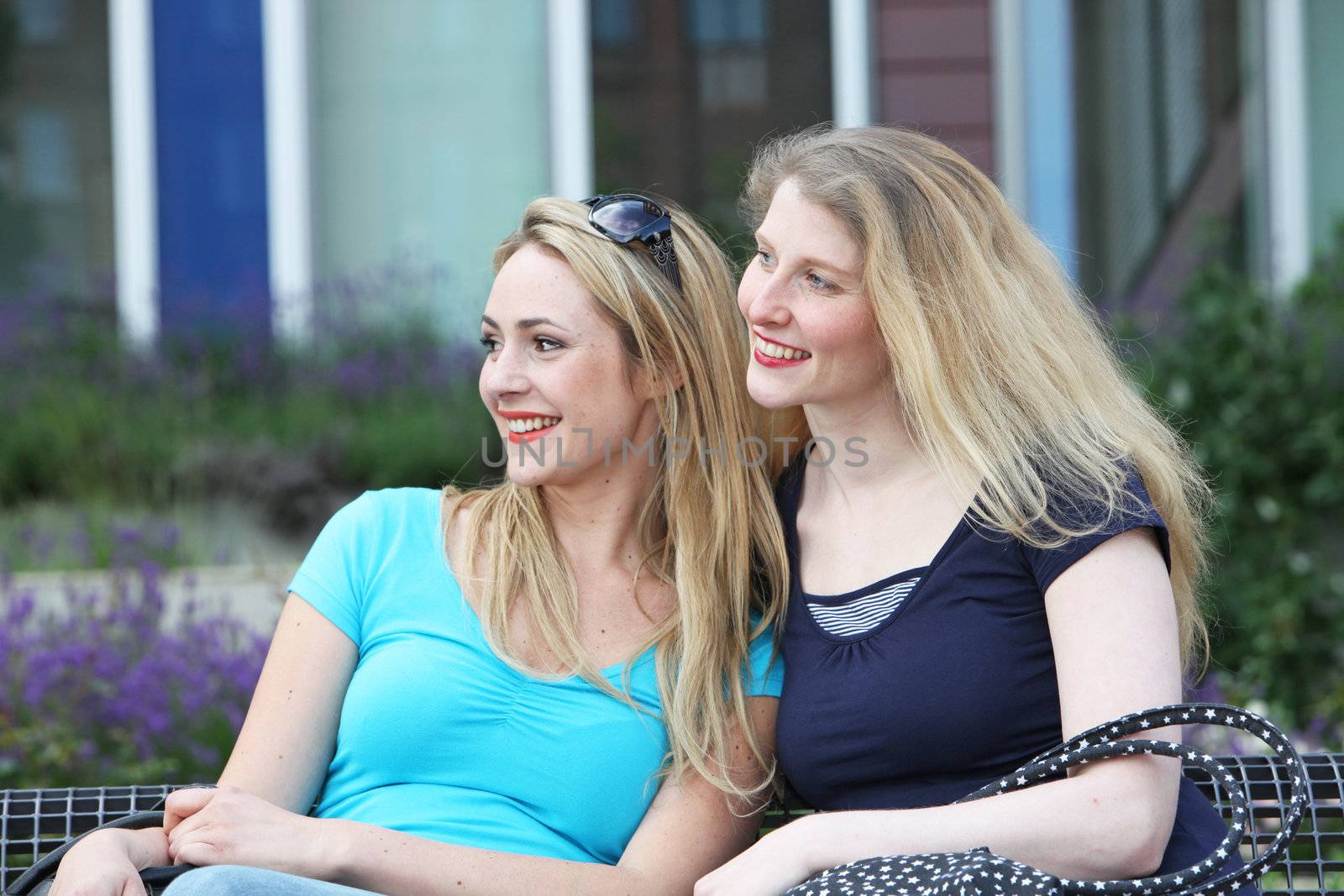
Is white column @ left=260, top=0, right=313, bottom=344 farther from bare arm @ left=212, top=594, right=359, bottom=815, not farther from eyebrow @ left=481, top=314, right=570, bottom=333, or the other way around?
bare arm @ left=212, top=594, right=359, bottom=815

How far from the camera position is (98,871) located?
1.95m

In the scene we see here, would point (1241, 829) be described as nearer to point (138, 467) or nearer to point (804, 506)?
point (804, 506)

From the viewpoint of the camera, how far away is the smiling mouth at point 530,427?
99.3 inches

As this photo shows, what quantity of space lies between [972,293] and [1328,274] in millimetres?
3566

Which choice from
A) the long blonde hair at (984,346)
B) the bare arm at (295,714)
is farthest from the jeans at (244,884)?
the long blonde hair at (984,346)

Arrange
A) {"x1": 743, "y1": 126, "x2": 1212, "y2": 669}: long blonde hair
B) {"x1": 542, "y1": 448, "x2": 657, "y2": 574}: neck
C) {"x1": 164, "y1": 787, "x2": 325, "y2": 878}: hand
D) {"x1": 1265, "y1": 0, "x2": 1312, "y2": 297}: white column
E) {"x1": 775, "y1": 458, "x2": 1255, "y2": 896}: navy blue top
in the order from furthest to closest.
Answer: {"x1": 1265, "y1": 0, "x2": 1312, "y2": 297}: white column
{"x1": 542, "y1": 448, "x2": 657, "y2": 574}: neck
{"x1": 743, "y1": 126, "x2": 1212, "y2": 669}: long blonde hair
{"x1": 775, "y1": 458, "x2": 1255, "y2": 896}: navy blue top
{"x1": 164, "y1": 787, "x2": 325, "y2": 878}: hand

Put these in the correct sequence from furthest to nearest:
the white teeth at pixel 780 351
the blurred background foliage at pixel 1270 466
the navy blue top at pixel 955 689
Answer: the blurred background foliage at pixel 1270 466, the white teeth at pixel 780 351, the navy blue top at pixel 955 689

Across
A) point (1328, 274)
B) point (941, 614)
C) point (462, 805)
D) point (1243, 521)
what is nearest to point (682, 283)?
point (941, 614)

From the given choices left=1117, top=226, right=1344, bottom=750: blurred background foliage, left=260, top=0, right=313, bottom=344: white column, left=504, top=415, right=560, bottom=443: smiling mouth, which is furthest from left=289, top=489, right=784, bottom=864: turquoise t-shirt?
left=260, top=0, right=313, bottom=344: white column

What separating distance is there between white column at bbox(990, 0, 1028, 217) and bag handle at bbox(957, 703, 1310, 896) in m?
4.27

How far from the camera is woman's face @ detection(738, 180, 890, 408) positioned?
234 centimetres

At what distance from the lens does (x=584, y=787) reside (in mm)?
2350

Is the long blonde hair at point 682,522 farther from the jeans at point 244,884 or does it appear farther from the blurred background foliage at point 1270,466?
the blurred background foliage at point 1270,466

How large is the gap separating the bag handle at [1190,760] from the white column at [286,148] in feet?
14.9
